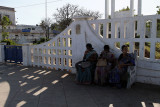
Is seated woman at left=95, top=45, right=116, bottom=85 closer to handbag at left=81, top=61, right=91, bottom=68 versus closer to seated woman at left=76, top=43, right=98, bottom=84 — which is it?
seated woman at left=76, top=43, right=98, bottom=84

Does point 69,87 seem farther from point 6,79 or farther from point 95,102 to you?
point 6,79

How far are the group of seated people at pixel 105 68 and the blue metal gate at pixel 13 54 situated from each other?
5.13m

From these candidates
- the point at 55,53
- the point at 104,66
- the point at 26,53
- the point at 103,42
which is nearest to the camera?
the point at 104,66

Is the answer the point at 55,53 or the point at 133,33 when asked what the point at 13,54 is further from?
the point at 133,33

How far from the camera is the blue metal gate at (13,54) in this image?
9362mm

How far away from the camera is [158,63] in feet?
16.3

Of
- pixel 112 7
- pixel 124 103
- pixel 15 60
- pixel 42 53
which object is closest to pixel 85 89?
pixel 124 103

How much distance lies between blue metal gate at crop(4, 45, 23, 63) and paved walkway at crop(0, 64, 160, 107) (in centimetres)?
363

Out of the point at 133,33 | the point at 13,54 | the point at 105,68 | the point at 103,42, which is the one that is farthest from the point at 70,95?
the point at 13,54

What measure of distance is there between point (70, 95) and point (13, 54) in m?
6.38

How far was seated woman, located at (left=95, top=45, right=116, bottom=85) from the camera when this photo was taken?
5.09m

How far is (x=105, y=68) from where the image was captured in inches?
200

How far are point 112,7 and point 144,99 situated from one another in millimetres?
7372

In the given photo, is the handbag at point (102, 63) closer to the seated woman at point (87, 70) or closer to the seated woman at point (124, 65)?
the seated woman at point (87, 70)
